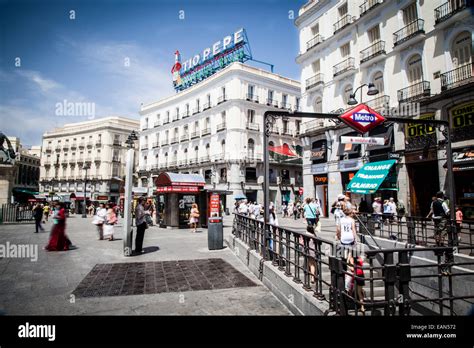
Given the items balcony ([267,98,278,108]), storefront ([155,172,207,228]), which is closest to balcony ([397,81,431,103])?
storefront ([155,172,207,228])

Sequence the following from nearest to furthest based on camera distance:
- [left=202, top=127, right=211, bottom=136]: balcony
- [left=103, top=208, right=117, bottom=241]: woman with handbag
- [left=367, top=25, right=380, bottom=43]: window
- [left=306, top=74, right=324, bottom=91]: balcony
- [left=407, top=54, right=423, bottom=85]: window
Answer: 1. [left=103, top=208, right=117, bottom=241]: woman with handbag
2. [left=407, top=54, right=423, bottom=85]: window
3. [left=367, top=25, right=380, bottom=43]: window
4. [left=306, top=74, right=324, bottom=91]: balcony
5. [left=202, top=127, right=211, bottom=136]: balcony

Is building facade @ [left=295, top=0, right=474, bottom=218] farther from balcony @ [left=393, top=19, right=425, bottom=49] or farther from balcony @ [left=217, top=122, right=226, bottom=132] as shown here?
balcony @ [left=217, top=122, right=226, bottom=132]

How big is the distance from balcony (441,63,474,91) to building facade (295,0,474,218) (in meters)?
0.05

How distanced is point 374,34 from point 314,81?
225 inches

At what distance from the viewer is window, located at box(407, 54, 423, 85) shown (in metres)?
16.9

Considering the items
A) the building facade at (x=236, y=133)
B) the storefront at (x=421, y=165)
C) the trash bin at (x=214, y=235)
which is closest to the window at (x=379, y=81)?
the storefront at (x=421, y=165)

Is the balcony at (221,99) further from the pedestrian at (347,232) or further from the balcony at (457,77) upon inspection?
the pedestrian at (347,232)

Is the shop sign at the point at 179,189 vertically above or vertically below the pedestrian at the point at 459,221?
above

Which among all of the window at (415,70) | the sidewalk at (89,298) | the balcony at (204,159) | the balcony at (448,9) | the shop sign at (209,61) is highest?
the shop sign at (209,61)

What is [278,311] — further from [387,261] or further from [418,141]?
[418,141]

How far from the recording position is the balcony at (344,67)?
20797mm

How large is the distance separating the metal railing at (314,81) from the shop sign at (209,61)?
13.5m

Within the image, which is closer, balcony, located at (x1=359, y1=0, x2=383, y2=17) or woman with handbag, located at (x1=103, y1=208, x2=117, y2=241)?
woman with handbag, located at (x1=103, y1=208, x2=117, y2=241)

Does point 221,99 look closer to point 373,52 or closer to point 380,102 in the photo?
point 373,52
